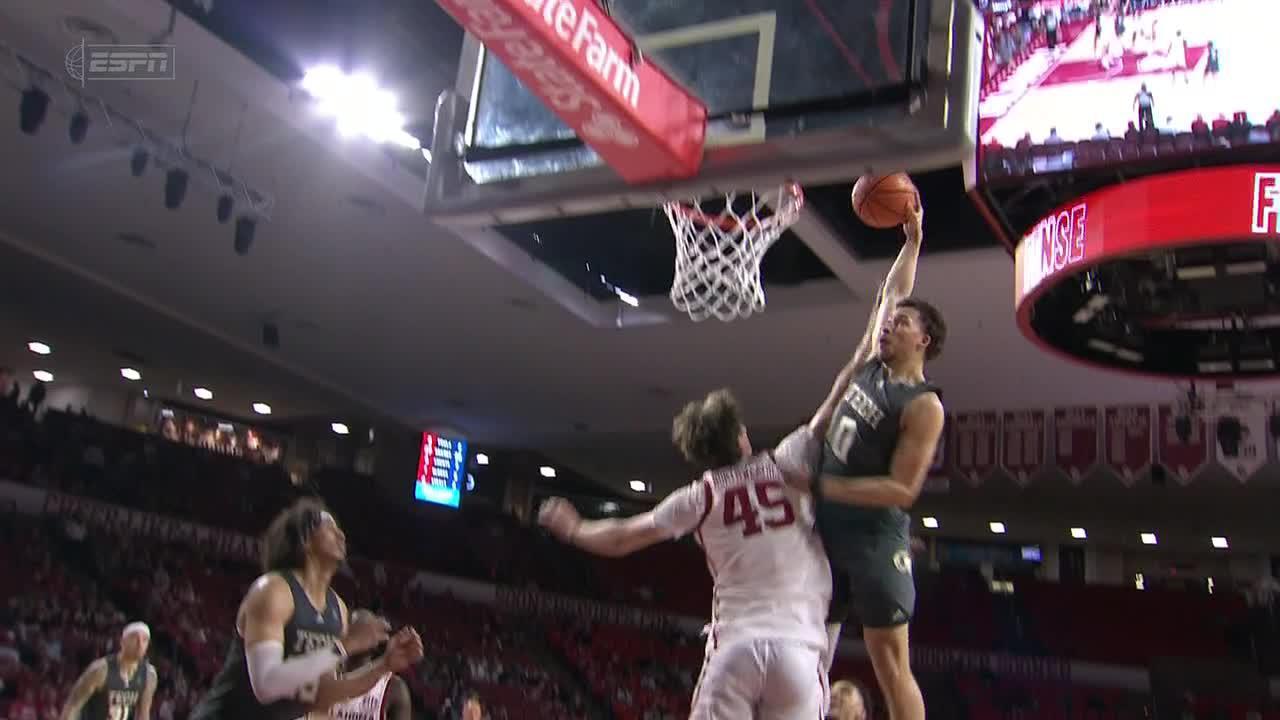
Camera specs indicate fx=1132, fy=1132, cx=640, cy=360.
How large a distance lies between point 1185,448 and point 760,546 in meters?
10.1

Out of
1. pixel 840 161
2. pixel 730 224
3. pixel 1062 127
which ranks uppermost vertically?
pixel 1062 127

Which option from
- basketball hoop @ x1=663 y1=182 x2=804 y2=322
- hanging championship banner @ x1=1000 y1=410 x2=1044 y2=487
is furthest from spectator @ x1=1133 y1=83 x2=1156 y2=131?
hanging championship banner @ x1=1000 y1=410 x2=1044 y2=487

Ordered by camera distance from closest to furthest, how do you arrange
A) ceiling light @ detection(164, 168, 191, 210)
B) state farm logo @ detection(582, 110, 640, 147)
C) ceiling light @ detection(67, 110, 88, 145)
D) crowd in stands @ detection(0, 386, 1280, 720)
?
state farm logo @ detection(582, 110, 640, 147) < ceiling light @ detection(67, 110, 88, 145) < ceiling light @ detection(164, 168, 191, 210) < crowd in stands @ detection(0, 386, 1280, 720)

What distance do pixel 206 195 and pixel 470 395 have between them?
6956 millimetres

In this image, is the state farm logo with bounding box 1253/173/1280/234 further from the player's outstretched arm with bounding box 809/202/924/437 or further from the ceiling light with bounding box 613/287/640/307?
the ceiling light with bounding box 613/287/640/307

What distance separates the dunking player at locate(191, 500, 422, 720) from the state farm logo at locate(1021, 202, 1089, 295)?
382 centimetres

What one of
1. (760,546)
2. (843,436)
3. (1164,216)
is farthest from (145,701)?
(1164,216)

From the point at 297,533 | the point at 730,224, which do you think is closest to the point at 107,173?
the point at 730,224

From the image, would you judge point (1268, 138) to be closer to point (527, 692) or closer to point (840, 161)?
point (840, 161)

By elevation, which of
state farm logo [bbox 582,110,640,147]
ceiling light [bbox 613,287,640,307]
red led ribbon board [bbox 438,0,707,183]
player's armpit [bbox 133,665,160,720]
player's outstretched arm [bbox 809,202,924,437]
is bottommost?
player's armpit [bbox 133,665,160,720]

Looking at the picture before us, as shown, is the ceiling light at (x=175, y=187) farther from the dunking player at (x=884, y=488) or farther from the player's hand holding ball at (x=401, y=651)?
the dunking player at (x=884, y=488)

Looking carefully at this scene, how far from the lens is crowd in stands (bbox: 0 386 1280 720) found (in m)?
13.7

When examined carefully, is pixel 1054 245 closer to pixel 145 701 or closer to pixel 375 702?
pixel 375 702

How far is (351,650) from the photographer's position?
3354mm
